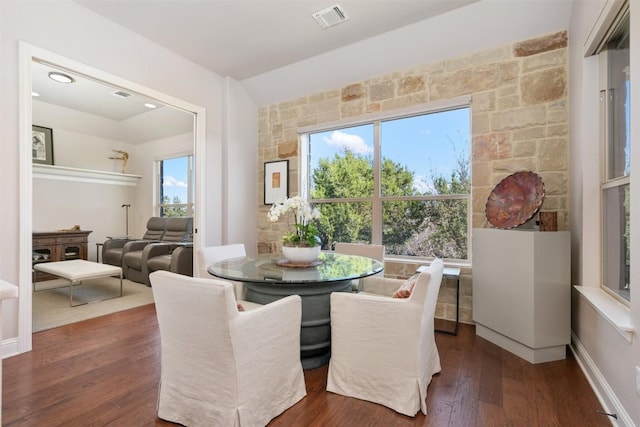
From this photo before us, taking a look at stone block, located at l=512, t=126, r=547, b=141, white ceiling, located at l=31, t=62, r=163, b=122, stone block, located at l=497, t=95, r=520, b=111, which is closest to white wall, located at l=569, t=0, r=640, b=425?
stone block, located at l=512, t=126, r=547, b=141

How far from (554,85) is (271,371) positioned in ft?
10.4

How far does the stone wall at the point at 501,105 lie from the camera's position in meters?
2.65

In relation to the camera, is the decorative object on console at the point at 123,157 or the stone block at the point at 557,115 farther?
the decorative object on console at the point at 123,157

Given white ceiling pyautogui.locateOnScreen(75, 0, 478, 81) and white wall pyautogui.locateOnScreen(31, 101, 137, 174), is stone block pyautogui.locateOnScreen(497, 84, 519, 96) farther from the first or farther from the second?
white wall pyautogui.locateOnScreen(31, 101, 137, 174)

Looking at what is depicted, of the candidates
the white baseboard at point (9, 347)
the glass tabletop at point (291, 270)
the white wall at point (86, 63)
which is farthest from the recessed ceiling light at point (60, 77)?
the glass tabletop at point (291, 270)

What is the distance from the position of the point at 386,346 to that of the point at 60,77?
206 inches

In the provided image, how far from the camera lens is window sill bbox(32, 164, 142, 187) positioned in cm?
552

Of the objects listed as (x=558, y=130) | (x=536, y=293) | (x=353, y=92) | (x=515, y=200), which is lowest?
(x=536, y=293)

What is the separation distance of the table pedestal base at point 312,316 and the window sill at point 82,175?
5699 mm

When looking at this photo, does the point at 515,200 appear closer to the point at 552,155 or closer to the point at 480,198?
the point at 480,198

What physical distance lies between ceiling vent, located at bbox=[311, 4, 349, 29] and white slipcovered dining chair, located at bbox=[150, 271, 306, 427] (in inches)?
101

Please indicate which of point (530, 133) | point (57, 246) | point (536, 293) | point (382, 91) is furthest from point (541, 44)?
point (57, 246)

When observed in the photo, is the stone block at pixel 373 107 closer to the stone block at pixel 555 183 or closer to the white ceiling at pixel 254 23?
the white ceiling at pixel 254 23

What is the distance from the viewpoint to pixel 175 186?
6.50 m
